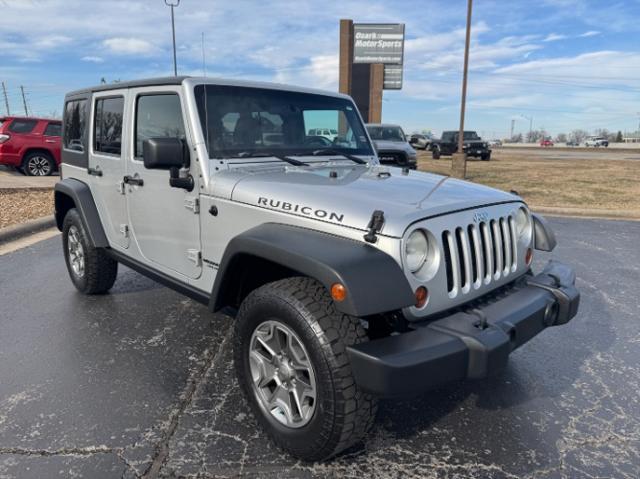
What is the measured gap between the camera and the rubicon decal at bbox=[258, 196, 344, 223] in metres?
2.38

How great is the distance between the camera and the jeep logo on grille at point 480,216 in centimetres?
257

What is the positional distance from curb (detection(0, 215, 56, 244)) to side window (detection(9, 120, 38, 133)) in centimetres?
707

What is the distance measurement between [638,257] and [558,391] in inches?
160

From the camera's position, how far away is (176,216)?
3.27m

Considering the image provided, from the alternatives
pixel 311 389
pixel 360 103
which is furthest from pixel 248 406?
pixel 360 103

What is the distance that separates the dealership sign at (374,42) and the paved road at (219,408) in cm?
3535

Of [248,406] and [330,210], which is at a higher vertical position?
[330,210]

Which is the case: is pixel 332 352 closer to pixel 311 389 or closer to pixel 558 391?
pixel 311 389

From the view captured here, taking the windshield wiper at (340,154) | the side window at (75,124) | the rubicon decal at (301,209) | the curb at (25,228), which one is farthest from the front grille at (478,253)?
the curb at (25,228)

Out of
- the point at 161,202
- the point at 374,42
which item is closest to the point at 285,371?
the point at 161,202

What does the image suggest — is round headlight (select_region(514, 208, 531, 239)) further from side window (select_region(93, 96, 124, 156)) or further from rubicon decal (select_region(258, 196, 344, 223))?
side window (select_region(93, 96, 124, 156))

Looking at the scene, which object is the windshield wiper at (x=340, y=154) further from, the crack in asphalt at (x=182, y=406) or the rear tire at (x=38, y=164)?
the rear tire at (x=38, y=164)

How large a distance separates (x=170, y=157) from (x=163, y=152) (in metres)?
0.05

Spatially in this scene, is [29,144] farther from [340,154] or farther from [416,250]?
[416,250]
